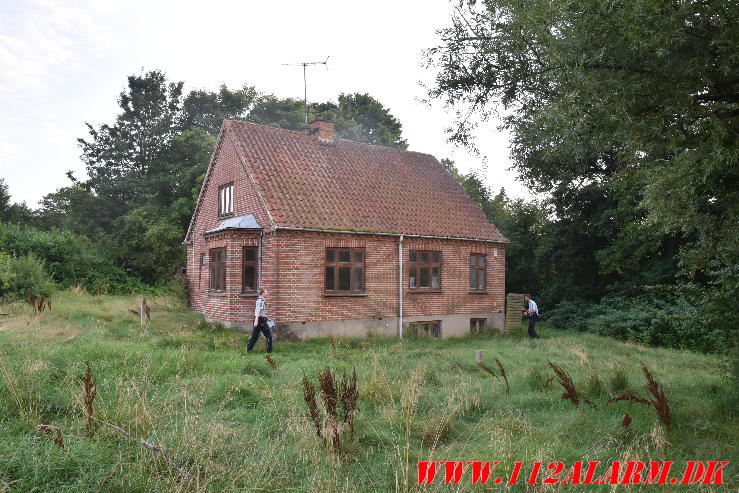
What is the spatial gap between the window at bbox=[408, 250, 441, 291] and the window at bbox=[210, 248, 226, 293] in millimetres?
6649

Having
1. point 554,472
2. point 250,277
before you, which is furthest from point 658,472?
point 250,277

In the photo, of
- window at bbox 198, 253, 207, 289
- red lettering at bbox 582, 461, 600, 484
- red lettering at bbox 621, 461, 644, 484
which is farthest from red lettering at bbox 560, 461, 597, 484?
window at bbox 198, 253, 207, 289

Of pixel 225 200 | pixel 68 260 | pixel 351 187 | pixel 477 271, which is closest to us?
pixel 351 187

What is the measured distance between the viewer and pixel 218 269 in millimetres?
18969

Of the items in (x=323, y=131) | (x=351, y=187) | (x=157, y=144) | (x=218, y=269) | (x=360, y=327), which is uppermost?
(x=157, y=144)

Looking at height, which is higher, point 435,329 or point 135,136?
point 135,136

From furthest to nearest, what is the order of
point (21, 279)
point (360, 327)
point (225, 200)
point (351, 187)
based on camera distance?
point (21, 279) < point (225, 200) < point (351, 187) < point (360, 327)

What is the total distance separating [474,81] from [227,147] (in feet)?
38.8

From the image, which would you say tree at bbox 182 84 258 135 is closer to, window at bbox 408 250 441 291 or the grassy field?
window at bbox 408 250 441 291

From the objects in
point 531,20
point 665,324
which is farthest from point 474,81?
point 665,324

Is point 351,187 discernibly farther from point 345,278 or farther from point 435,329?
point 435,329

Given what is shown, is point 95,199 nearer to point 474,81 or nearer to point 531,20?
point 474,81

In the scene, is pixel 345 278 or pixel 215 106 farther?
pixel 215 106

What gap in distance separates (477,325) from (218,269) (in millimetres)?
10556
